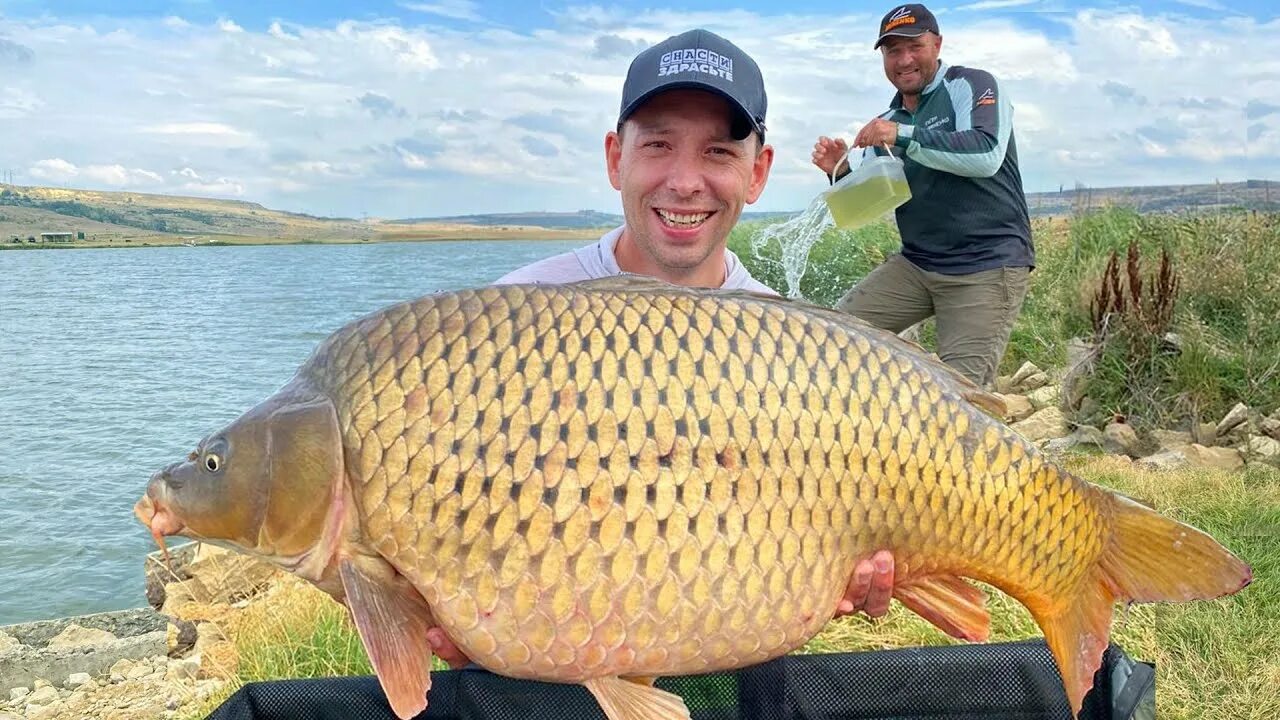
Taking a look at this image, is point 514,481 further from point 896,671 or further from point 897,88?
point 897,88

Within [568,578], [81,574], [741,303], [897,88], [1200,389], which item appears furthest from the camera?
[81,574]

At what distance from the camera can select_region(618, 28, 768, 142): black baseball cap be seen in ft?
5.74

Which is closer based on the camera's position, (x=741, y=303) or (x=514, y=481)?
(x=514, y=481)

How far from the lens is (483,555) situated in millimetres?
1156

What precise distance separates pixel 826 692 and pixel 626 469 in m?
0.63

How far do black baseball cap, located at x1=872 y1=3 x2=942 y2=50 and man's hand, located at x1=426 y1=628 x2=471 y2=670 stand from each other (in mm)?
3175

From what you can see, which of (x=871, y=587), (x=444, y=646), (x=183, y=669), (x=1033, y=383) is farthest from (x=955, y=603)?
(x=1033, y=383)

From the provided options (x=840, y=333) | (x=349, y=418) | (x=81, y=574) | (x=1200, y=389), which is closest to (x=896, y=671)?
(x=840, y=333)

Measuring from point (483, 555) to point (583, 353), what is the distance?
0.26m

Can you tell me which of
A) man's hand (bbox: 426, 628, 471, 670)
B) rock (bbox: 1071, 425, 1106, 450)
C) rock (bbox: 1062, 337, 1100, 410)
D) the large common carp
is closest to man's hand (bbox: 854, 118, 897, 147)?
rock (bbox: 1071, 425, 1106, 450)

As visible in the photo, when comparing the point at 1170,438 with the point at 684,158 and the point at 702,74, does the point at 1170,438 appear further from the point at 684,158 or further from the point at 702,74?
the point at 702,74

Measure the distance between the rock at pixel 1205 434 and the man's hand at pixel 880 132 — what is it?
264 centimetres

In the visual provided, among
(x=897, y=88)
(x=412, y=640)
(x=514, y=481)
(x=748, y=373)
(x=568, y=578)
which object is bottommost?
(x=412, y=640)

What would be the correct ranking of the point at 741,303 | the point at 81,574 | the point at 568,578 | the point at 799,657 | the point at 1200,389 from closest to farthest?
1. the point at 568,578
2. the point at 741,303
3. the point at 799,657
4. the point at 1200,389
5. the point at 81,574
